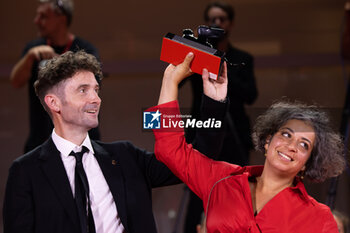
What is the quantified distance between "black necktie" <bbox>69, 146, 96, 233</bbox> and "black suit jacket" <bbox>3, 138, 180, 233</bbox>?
20mm

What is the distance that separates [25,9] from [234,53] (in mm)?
1984

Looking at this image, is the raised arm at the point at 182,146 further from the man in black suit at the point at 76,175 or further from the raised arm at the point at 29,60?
the raised arm at the point at 29,60

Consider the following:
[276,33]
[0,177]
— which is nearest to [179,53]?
[0,177]

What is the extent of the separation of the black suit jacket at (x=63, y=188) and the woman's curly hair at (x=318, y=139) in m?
0.41

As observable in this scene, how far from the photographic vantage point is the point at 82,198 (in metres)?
1.65

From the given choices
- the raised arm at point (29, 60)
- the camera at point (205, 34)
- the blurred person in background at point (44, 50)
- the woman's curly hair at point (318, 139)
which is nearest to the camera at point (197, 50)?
the camera at point (205, 34)

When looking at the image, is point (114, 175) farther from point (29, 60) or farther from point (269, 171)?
point (29, 60)

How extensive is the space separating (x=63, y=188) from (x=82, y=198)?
0.07 metres

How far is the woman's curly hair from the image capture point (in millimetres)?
1675

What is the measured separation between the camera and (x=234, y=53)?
2244 millimetres

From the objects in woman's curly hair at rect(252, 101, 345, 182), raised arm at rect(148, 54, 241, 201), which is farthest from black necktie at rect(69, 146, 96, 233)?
woman's curly hair at rect(252, 101, 345, 182)

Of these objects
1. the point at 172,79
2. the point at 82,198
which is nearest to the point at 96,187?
the point at 82,198

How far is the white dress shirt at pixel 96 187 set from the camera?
1.67 metres

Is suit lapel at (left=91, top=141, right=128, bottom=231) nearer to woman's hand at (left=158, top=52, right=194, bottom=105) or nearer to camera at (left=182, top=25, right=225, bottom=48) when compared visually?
woman's hand at (left=158, top=52, right=194, bottom=105)
